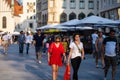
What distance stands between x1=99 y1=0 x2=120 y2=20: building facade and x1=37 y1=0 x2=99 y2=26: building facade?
26481 millimetres

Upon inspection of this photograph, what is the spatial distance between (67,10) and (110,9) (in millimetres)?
35690

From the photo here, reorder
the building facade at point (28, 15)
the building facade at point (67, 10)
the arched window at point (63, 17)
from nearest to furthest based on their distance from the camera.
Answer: the building facade at point (67, 10) → the arched window at point (63, 17) → the building facade at point (28, 15)

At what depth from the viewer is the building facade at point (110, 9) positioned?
56284 mm

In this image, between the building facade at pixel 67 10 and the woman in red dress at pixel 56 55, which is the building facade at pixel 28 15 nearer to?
the building facade at pixel 67 10

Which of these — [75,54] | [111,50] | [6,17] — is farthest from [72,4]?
[75,54]

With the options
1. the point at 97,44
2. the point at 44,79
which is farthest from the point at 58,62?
the point at 97,44

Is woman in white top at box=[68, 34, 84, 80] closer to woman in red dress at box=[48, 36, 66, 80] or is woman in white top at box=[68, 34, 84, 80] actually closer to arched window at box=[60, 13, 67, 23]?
woman in red dress at box=[48, 36, 66, 80]

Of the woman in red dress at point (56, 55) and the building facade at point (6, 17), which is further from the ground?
the building facade at point (6, 17)

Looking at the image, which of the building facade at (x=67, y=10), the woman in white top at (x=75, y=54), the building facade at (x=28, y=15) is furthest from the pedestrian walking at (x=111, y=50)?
the building facade at (x=28, y=15)

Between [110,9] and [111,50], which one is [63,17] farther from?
[111,50]

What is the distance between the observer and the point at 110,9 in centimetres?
6050

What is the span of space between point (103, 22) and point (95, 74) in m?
14.2

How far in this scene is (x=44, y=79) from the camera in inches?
605

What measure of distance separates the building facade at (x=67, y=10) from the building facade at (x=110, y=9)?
86.9ft
